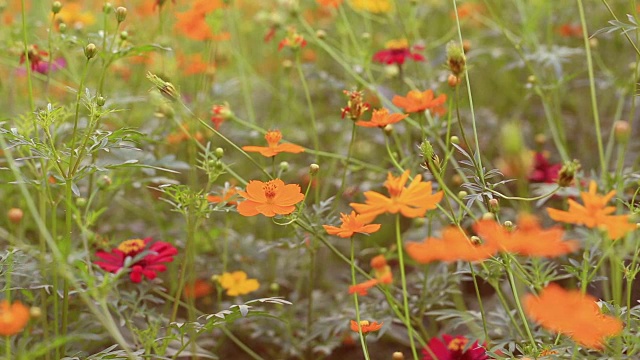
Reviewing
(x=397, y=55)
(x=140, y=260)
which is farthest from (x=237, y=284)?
(x=397, y=55)

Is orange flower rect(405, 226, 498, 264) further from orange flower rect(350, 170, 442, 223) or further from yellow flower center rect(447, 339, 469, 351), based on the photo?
yellow flower center rect(447, 339, 469, 351)

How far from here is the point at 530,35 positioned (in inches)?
58.6

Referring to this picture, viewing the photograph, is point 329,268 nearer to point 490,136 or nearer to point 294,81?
point 490,136

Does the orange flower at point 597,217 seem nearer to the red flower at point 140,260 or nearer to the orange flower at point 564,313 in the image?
the orange flower at point 564,313

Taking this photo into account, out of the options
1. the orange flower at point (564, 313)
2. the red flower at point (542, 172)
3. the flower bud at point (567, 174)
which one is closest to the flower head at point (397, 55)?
the red flower at point (542, 172)

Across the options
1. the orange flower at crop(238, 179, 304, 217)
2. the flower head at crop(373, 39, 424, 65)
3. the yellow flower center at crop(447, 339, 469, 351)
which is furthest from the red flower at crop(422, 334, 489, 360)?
the flower head at crop(373, 39, 424, 65)

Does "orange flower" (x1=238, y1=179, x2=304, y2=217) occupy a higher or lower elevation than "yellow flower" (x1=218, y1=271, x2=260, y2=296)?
higher

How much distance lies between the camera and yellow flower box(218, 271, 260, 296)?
1.21 m

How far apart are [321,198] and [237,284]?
1.10 feet

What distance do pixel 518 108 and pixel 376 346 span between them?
798mm

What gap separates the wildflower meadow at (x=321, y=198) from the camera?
0.81 metres

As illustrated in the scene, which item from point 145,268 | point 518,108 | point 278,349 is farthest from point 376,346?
point 518,108

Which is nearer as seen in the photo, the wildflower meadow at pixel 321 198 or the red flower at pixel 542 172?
the wildflower meadow at pixel 321 198

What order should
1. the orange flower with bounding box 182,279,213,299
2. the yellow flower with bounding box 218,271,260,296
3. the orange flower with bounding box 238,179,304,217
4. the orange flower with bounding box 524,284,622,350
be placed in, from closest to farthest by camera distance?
the orange flower with bounding box 524,284,622,350 < the orange flower with bounding box 238,179,304,217 < the yellow flower with bounding box 218,271,260,296 < the orange flower with bounding box 182,279,213,299
